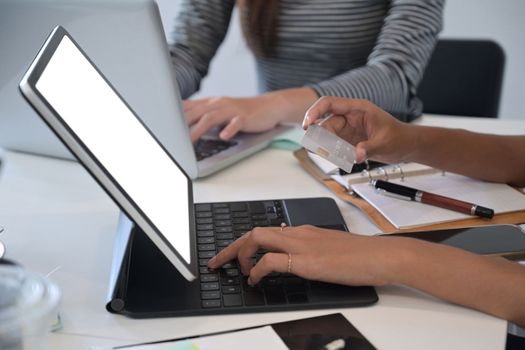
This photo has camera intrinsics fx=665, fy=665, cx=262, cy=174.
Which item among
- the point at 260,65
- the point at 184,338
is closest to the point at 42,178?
the point at 184,338

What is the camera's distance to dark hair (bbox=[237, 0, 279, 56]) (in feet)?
5.35

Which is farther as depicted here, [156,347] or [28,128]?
[28,128]

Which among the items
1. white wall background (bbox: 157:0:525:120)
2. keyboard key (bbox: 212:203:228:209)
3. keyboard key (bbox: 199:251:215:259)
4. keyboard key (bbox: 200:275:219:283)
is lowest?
white wall background (bbox: 157:0:525:120)

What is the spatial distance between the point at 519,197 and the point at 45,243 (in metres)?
0.69

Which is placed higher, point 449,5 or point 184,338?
point 184,338

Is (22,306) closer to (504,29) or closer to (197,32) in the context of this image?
(197,32)

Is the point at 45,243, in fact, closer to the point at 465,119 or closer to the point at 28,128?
the point at 28,128

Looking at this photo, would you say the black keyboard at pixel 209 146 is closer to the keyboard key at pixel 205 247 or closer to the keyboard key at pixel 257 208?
the keyboard key at pixel 257 208

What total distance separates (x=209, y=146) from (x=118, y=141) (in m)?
0.46

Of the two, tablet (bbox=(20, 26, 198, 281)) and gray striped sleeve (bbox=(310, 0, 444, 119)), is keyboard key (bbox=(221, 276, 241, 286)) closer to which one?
tablet (bbox=(20, 26, 198, 281))

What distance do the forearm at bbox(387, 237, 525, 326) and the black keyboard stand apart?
505 millimetres

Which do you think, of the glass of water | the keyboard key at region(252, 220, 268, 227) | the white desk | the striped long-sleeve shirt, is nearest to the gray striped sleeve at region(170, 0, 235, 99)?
the striped long-sleeve shirt

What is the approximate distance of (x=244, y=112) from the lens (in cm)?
128

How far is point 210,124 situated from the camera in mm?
1244
